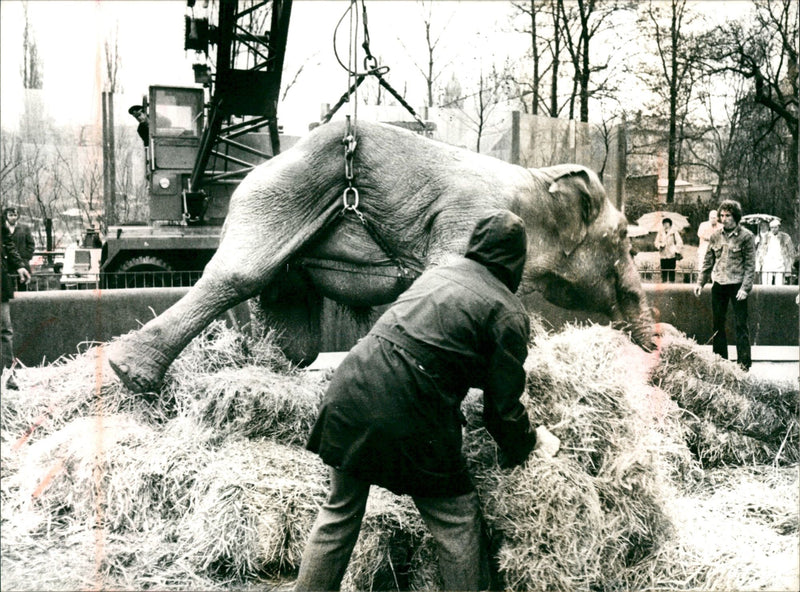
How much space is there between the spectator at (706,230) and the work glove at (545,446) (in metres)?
4.67

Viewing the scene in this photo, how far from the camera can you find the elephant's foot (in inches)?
174

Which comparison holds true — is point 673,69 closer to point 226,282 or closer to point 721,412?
point 721,412

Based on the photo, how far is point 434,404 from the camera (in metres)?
2.92

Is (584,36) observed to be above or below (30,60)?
above

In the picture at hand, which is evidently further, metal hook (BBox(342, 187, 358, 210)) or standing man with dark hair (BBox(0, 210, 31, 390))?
standing man with dark hair (BBox(0, 210, 31, 390))

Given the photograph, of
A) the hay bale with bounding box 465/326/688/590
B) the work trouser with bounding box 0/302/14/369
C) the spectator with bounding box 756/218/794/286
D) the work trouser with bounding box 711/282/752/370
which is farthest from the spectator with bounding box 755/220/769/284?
the work trouser with bounding box 0/302/14/369

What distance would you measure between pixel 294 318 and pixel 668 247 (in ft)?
16.5

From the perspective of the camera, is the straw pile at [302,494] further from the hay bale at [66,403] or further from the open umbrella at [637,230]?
the open umbrella at [637,230]

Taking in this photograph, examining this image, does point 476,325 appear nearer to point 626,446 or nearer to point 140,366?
point 626,446

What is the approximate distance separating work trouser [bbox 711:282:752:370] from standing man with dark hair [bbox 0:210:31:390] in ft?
19.8

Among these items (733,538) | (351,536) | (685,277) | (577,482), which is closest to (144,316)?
(351,536)

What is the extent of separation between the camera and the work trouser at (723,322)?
7.36 m

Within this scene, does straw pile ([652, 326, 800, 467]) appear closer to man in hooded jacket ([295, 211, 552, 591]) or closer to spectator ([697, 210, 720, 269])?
spectator ([697, 210, 720, 269])

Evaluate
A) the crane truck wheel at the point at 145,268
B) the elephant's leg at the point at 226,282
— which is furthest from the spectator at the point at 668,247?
the crane truck wheel at the point at 145,268
